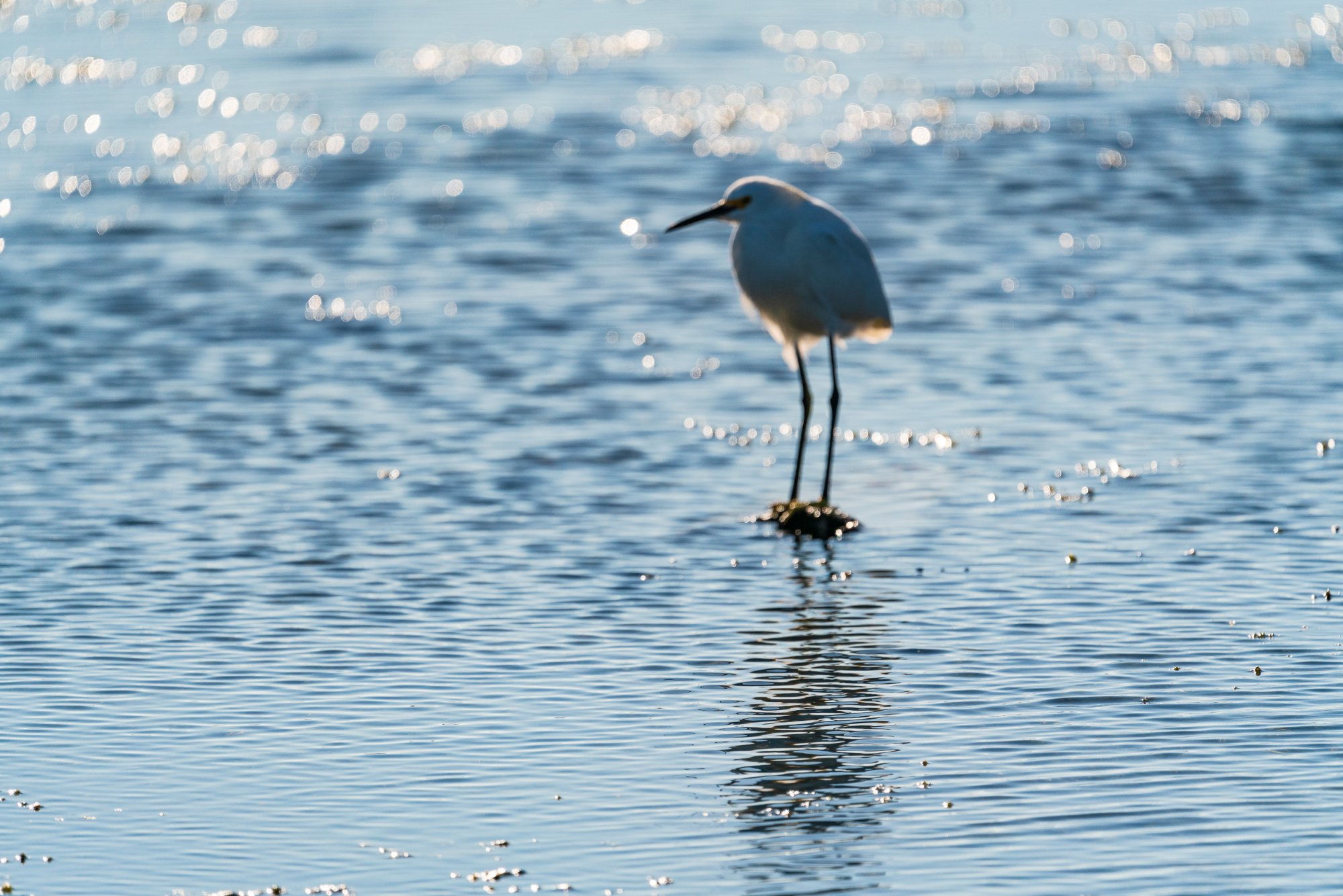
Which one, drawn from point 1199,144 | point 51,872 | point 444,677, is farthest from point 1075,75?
point 51,872

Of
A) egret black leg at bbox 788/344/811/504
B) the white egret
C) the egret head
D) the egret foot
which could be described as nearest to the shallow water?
the egret foot

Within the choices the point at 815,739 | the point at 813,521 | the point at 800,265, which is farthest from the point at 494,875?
the point at 800,265

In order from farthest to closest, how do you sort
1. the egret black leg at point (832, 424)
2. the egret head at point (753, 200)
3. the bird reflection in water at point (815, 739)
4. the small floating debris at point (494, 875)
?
the egret head at point (753, 200) → the egret black leg at point (832, 424) → the bird reflection in water at point (815, 739) → the small floating debris at point (494, 875)

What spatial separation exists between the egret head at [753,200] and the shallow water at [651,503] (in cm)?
140

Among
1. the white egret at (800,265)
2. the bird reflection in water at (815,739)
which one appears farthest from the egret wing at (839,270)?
the bird reflection in water at (815,739)

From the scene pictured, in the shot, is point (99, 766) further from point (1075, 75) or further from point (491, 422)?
point (1075, 75)

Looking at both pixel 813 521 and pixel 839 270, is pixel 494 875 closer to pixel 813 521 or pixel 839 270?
pixel 813 521

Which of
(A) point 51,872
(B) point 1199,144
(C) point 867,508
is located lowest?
(A) point 51,872

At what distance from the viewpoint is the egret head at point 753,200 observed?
11.1 metres

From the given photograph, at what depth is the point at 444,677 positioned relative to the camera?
790cm

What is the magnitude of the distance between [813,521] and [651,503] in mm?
942

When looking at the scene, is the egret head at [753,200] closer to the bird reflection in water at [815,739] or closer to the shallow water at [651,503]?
the shallow water at [651,503]

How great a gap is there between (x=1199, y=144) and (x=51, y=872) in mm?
18480

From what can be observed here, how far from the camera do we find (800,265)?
10922 millimetres
